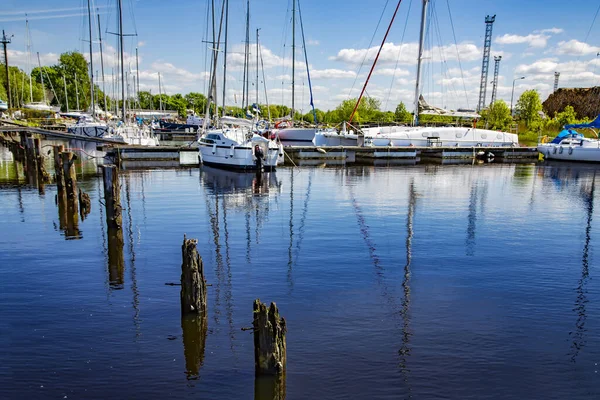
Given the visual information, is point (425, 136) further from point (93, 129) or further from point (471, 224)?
point (93, 129)

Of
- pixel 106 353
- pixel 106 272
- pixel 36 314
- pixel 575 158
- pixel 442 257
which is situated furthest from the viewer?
pixel 575 158

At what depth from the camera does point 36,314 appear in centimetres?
1112

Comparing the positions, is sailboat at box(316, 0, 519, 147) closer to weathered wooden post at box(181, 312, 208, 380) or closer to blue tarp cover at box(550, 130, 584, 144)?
blue tarp cover at box(550, 130, 584, 144)

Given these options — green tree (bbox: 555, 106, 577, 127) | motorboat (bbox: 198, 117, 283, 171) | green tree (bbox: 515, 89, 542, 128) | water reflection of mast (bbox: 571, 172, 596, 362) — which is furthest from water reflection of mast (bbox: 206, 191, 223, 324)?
green tree (bbox: 555, 106, 577, 127)

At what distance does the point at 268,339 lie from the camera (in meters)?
7.89

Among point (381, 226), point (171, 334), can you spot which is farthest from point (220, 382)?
point (381, 226)

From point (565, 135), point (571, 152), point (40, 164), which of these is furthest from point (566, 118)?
point (40, 164)

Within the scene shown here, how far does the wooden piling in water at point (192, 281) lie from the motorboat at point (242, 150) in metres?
27.4

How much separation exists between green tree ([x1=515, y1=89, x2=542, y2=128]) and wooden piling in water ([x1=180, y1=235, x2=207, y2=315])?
88.6 m

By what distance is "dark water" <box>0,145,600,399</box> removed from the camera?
28.2 ft

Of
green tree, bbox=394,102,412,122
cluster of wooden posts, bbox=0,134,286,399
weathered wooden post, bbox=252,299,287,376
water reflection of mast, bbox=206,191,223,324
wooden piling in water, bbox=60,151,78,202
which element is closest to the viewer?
weathered wooden post, bbox=252,299,287,376

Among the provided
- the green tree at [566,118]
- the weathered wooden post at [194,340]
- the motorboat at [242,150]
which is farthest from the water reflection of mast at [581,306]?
the green tree at [566,118]

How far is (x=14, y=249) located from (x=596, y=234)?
22.1m

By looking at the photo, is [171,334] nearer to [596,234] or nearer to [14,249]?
[14,249]
